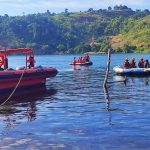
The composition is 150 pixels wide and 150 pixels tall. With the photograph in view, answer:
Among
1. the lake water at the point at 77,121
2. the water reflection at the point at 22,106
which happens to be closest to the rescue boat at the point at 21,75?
the water reflection at the point at 22,106

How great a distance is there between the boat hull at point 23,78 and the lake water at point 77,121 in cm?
159

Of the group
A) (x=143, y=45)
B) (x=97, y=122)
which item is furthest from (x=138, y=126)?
(x=143, y=45)

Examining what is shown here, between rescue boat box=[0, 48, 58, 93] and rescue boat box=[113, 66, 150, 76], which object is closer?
rescue boat box=[0, 48, 58, 93]

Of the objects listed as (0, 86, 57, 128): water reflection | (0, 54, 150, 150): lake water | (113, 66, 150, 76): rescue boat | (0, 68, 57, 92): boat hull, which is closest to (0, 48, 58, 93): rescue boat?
(0, 68, 57, 92): boat hull

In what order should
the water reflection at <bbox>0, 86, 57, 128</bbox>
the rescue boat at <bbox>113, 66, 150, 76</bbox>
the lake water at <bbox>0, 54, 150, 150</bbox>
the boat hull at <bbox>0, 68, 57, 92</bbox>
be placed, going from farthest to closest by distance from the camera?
1. the rescue boat at <bbox>113, 66, 150, 76</bbox>
2. the boat hull at <bbox>0, 68, 57, 92</bbox>
3. the water reflection at <bbox>0, 86, 57, 128</bbox>
4. the lake water at <bbox>0, 54, 150, 150</bbox>

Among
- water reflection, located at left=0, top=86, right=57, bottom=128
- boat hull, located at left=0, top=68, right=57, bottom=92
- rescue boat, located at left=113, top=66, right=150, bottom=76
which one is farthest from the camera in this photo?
rescue boat, located at left=113, top=66, right=150, bottom=76

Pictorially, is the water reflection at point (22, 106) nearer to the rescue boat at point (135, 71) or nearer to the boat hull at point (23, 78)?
the boat hull at point (23, 78)

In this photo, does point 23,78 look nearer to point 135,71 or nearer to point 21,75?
point 21,75

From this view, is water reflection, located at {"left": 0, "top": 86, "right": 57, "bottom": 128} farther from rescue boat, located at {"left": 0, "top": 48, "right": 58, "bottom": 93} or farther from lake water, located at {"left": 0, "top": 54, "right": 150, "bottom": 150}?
rescue boat, located at {"left": 0, "top": 48, "right": 58, "bottom": 93}

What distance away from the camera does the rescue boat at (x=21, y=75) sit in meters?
31.1

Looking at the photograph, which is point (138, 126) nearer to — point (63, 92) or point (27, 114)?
point (27, 114)

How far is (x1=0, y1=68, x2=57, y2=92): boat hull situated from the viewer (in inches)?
1219

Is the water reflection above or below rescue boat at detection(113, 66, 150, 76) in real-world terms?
below

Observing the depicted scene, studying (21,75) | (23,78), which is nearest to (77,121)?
(21,75)
